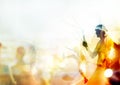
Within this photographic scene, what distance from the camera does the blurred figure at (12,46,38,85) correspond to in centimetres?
196

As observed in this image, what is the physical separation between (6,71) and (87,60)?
1.64ft

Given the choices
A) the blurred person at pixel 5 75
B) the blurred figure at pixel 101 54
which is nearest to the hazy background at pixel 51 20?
the blurred figure at pixel 101 54

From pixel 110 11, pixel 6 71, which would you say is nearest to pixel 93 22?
pixel 110 11

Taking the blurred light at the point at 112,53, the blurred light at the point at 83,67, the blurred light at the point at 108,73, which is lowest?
the blurred light at the point at 108,73

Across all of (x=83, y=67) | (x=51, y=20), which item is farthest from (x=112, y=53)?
(x=51, y=20)

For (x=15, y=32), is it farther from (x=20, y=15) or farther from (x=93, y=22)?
(x=93, y=22)

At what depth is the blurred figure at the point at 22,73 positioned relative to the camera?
1965 millimetres

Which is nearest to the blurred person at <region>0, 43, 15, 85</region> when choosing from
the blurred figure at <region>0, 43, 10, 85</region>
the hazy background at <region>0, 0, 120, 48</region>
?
the blurred figure at <region>0, 43, 10, 85</region>

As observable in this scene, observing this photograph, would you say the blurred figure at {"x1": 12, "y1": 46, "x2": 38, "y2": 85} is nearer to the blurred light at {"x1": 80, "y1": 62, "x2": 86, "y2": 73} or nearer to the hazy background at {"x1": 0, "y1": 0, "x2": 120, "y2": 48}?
the hazy background at {"x1": 0, "y1": 0, "x2": 120, "y2": 48}

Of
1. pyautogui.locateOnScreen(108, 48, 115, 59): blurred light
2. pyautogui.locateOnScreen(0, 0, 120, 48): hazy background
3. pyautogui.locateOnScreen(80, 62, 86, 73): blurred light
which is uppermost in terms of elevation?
pyautogui.locateOnScreen(0, 0, 120, 48): hazy background

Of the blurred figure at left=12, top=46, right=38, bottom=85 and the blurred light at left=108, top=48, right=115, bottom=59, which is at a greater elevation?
the blurred light at left=108, top=48, right=115, bottom=59

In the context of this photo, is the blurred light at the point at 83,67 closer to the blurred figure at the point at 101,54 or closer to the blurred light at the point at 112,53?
the blurred figure at the point at 101,54

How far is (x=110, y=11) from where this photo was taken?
2.02 m

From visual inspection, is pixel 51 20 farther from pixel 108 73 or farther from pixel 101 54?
pixel 108 73
